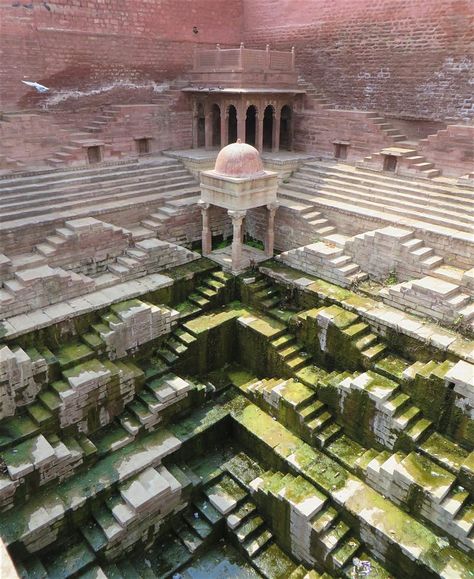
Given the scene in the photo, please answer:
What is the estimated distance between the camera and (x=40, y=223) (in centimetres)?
1095

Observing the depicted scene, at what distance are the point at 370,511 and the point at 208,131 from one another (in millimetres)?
13254

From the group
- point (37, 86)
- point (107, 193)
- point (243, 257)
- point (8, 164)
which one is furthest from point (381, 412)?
point (37, 86)

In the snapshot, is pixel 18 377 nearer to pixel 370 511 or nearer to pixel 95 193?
pixel 370 511

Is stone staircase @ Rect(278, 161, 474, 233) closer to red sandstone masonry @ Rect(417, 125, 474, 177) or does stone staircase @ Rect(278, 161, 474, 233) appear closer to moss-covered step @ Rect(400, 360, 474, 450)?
red sandstone masonry @ Rect(417, 125, 474, 177)

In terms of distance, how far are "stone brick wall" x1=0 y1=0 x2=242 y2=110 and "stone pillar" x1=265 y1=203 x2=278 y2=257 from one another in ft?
24.6

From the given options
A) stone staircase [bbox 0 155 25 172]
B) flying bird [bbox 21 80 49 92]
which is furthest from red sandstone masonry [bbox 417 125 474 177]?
stone staircase [bbox 0 155 25 172]

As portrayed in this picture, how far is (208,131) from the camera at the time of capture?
54.1 ft

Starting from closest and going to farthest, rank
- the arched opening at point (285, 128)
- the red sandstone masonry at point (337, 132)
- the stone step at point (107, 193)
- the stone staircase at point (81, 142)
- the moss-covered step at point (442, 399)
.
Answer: the moss-covered step at point (442, 399) < the stone step at point (107, 193) < the stone staircase at point (81, 142) < the red sandstone masonry at point (337, 132) < the arched opening at point (285, 128)

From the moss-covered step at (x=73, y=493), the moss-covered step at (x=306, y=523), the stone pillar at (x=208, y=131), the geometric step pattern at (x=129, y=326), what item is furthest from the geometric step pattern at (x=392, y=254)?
the stone pillar at (x=208, y=131)

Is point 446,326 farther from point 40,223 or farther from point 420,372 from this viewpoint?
point 40,223

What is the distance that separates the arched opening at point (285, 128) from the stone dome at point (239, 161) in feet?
20.2

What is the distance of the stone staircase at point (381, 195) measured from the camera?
11.1m

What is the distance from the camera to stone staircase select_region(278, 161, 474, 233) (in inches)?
439

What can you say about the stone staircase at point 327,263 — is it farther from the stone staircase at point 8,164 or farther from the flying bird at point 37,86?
the flying bird at point 37,86
